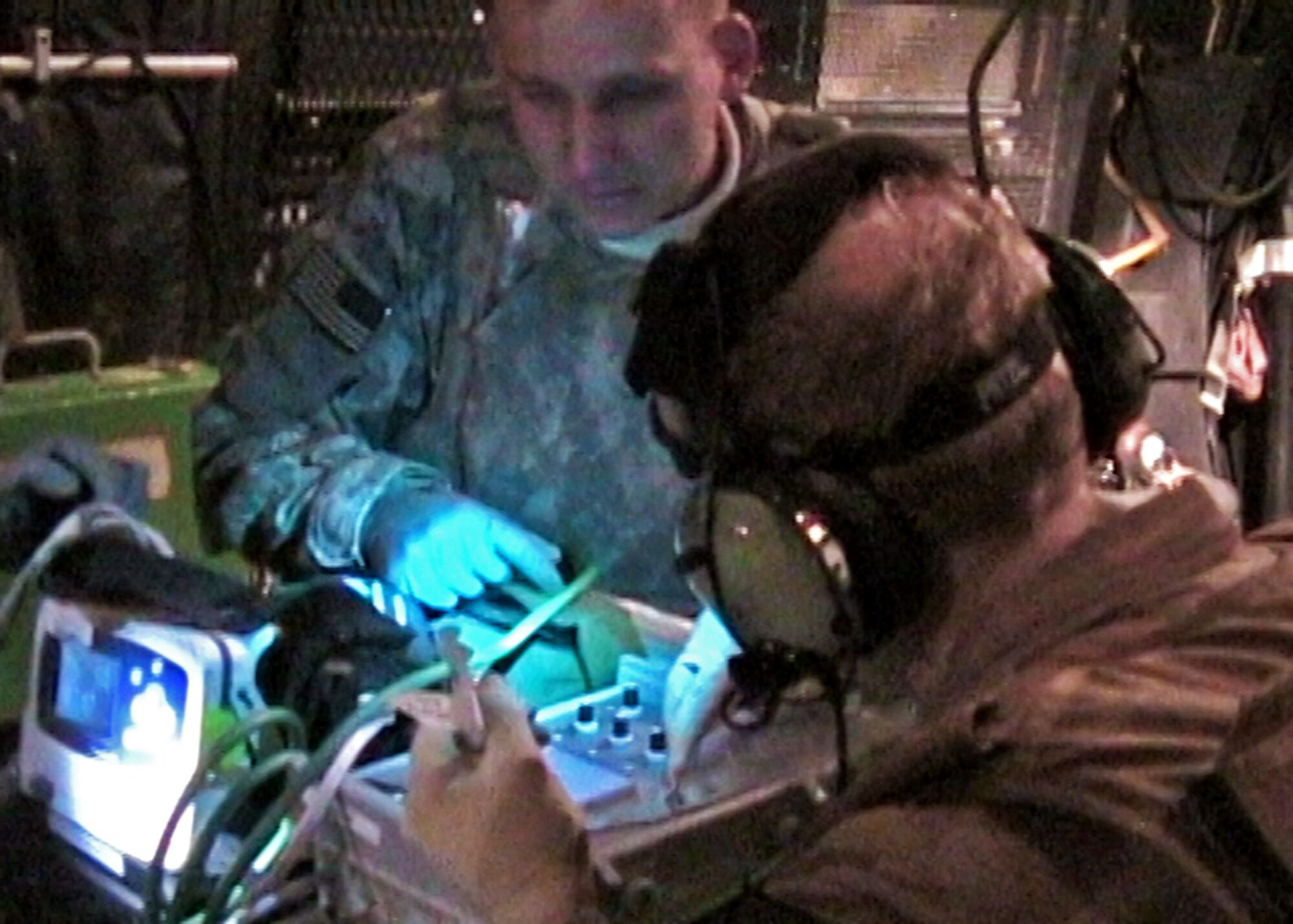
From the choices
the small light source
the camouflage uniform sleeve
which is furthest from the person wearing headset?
the camouflage uniform sleeve

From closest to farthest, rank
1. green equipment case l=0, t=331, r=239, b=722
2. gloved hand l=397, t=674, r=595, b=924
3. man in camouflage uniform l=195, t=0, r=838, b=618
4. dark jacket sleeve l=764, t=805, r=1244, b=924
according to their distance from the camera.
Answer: dark jacket sleeve l=764, t=805, r=1244, b=924
gloved hand l=397, t=674, r=595, b=924
man in camouflage uniform l=195, t=0, r=838, b=618
green equipment case l=0, t=331, r=239, b=722

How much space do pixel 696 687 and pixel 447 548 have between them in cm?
34

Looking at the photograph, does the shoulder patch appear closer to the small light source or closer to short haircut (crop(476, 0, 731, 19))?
short haircut (crop(476, 0, 731, 19))

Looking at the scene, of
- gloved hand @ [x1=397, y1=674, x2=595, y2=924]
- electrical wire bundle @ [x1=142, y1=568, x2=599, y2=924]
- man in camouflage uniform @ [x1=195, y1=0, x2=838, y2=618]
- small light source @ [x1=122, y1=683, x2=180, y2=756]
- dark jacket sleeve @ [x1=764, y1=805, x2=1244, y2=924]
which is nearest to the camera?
dark jacket sleeve @ [x1=764, y1=805, x2=1244, y2=924]

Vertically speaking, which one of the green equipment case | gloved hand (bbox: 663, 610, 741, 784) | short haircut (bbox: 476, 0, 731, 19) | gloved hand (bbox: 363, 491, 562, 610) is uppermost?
short haircut (bbox: 476, 0, 731, 19)

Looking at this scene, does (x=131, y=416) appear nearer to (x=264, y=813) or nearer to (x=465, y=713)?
(x=264, y=813)

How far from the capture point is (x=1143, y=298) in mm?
3158

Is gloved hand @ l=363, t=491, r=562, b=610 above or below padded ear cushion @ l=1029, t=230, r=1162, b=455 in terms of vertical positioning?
below

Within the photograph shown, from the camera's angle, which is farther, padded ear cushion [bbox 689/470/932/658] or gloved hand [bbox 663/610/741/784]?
gloved hand [bbox 663/610/741/784]

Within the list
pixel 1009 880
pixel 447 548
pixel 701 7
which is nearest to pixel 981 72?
pixel 701 7

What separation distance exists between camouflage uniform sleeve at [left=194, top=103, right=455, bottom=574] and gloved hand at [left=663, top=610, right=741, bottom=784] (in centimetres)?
45

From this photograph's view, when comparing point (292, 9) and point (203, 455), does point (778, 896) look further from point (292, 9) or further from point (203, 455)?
point (292, 9)

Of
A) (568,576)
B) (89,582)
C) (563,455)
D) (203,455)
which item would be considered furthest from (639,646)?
(203,455)

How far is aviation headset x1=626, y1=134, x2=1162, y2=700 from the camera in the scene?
2.84 ft
